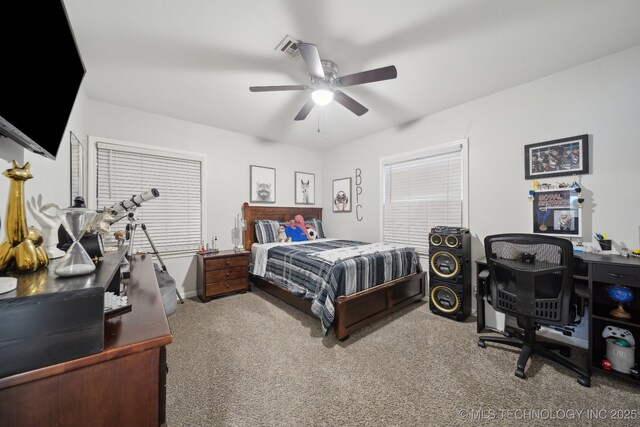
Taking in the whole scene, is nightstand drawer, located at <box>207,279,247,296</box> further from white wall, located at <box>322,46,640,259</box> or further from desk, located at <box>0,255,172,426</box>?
white wall, located at <box>322,46,640,259</box>

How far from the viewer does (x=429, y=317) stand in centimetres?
290

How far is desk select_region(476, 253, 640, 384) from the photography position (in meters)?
1.74

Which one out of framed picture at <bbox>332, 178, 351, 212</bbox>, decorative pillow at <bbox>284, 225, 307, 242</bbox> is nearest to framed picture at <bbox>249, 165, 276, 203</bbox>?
decorative pillow at <bbox>284, 225, 307, 242</bbox>

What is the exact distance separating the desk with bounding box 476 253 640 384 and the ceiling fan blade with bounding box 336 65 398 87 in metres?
2.11

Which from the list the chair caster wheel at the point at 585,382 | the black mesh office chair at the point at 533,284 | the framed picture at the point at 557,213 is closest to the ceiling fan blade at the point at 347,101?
the black mesh office chair at the point at 533,284

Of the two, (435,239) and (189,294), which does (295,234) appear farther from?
(435,239)

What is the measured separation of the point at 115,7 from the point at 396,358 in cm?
342

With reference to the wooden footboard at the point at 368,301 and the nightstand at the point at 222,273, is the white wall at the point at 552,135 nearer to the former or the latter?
the wooden footboard at the point at 368,301

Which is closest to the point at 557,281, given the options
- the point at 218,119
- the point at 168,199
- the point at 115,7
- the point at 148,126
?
the point at 115,7

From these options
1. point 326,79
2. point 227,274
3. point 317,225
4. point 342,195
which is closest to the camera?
point 326,79

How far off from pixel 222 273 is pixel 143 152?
1995mm

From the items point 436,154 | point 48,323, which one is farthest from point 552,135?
point 48,323

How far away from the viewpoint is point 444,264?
293cm

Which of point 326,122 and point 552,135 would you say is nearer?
point 552,135
